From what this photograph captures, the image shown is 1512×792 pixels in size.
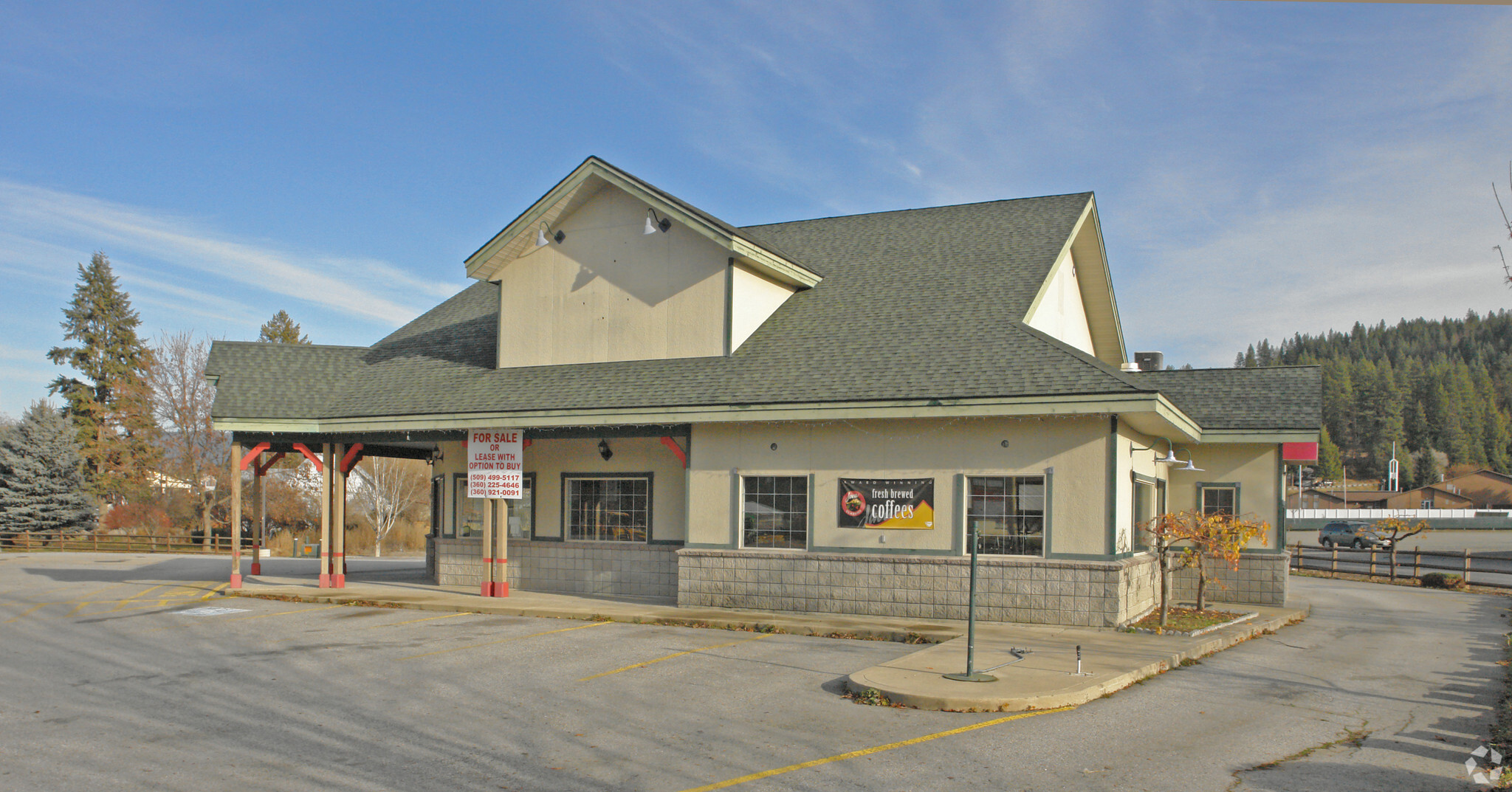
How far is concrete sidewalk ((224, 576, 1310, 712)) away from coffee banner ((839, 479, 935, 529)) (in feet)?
5.06

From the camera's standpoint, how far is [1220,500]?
809 inches

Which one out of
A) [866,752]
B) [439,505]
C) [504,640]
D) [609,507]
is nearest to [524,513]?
[609,507]

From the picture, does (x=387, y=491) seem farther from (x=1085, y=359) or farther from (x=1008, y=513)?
(x=1085, y=359)

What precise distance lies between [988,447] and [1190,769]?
8482mm

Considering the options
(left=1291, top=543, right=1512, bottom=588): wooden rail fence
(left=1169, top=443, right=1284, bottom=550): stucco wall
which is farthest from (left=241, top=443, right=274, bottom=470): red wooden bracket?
(left=1291, top=543, right=1512, bottom=588): wooden rail fence

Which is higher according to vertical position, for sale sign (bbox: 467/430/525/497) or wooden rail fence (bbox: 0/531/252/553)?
for sale sign (bbox: 467/430/525/497)

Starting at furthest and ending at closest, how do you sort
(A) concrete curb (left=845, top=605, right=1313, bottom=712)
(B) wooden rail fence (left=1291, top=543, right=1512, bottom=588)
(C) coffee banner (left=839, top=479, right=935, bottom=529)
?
(B) wooden rail fence (left=1291, top=543, right=1512, bottom=588) → (C) coffee banner (left=839, top=479, right=935, bottom=529) → (A) concrete curb (left=845, top=605, right=1313, bottom=712)

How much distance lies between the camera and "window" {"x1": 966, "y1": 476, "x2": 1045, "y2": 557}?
1545 centimetres

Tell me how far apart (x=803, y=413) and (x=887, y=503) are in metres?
2.04

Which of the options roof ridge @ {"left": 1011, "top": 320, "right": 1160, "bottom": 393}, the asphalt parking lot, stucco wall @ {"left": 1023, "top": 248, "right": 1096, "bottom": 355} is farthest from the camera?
stucco wall @ {"left": 1023, "top": 248, "right": 1096, "bottom": 355}

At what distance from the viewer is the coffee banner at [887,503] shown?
1609 centimetres

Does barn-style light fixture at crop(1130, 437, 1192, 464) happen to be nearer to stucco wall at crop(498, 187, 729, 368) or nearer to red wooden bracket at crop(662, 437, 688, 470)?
stucco wall at crop(498, 187, 729, 368)

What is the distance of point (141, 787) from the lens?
691 cm

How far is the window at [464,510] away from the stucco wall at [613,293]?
329cm
